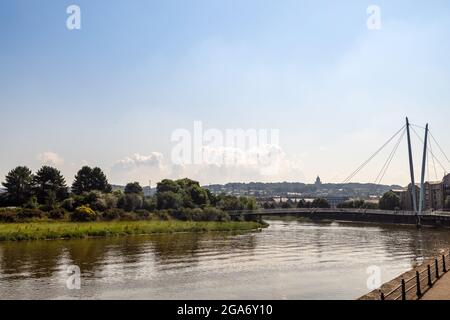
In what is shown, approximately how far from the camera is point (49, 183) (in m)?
95.9

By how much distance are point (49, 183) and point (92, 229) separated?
37.1 metres

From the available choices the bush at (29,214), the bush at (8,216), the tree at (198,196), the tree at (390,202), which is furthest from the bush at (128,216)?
the tree at (390,202)

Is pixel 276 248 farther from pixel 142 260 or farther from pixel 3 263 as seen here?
pixel 3 263

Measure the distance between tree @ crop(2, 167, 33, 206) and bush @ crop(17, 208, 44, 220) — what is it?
1875 cm

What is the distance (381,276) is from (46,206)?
196 feet

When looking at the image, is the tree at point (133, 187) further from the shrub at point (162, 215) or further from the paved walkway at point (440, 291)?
the paved walkway at point (440, 291)

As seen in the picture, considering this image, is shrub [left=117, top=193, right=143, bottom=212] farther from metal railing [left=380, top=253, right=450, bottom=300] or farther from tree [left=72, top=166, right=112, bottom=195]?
metal railing [left=380, top=253, right=450, bottom=300]

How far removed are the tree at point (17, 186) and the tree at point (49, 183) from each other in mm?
1715

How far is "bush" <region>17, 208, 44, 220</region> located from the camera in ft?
231

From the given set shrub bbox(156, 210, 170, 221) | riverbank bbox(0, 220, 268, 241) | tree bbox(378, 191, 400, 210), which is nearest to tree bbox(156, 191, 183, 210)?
shrub bbox(156, 210, 170, 221)

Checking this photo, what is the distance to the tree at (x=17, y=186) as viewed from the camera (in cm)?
9056
